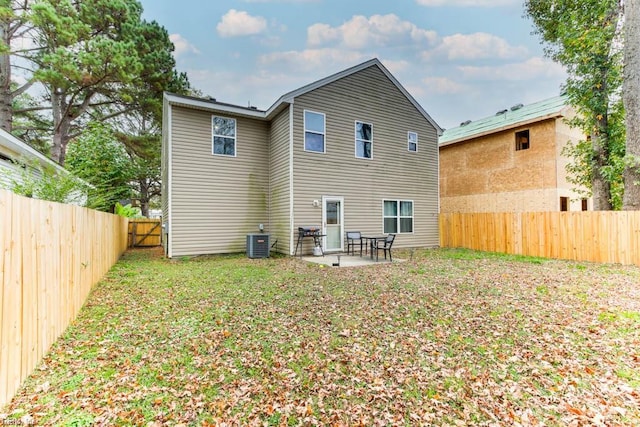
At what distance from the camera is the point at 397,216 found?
12.0 metres

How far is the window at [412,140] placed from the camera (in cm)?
1238

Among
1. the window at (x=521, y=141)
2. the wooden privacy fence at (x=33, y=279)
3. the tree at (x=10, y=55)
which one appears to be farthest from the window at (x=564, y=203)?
the tree at (x=10, y=55)

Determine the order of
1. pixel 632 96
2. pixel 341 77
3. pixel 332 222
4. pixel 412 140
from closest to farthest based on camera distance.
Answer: pixel 632 96 < pixel 332 222 < pixel 341 77 < pixel 412 140

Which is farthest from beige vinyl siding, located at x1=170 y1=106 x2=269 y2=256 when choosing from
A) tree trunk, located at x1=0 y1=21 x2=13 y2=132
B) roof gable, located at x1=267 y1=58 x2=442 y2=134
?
tree trunk, located at x1=0 y1=21 x2=13 y2=132

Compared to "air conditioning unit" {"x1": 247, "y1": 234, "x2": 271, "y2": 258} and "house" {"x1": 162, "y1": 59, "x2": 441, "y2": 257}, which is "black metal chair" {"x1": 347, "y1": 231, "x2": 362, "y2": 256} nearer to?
"house" {"x1": 162, "y1": 59, "x2": 441, "y2": 257}

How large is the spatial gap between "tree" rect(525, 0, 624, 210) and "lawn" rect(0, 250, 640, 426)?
7.09 metres

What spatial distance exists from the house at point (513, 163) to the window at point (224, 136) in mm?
12201

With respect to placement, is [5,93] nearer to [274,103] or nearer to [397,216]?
[274,103]

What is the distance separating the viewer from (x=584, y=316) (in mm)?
4109

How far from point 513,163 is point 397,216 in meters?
6.93

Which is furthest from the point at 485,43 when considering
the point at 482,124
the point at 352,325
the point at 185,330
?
the point at 185,330

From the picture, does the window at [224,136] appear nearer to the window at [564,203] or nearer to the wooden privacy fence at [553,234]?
the wooden privacy fence at [553,234]

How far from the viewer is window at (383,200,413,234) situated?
38.4 feet

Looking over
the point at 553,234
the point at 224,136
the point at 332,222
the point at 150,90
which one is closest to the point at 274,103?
the point at 224,136
